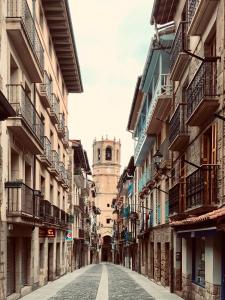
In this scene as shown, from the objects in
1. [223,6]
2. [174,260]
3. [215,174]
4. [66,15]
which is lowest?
[174,260]

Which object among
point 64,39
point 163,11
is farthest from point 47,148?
point 163,11

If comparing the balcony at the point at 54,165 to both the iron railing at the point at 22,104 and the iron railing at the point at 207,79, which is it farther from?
the iron railing at the point at 207,79

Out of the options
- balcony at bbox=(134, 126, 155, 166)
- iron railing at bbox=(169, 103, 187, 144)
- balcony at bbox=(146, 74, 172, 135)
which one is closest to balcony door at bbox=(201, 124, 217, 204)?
iron railing at bbox=(169, 103, 187, 144)

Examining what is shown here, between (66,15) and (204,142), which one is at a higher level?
(66,15)

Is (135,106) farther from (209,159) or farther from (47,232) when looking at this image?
(209,159)

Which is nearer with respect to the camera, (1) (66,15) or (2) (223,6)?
(2) (223,6)

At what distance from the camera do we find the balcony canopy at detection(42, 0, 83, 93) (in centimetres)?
2400

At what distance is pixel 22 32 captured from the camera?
15.3 meters

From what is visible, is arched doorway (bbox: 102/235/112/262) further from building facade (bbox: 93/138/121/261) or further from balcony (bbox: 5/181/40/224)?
balcony (bbox: 5/181/40/224)

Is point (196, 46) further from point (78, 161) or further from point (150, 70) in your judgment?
point (78, 161)

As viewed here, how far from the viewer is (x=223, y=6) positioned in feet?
39.3

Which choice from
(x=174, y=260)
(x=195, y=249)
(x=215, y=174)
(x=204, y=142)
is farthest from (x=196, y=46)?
(x=174, y=260)

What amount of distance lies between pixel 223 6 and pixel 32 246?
11.8 m

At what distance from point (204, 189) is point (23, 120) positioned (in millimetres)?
5618
